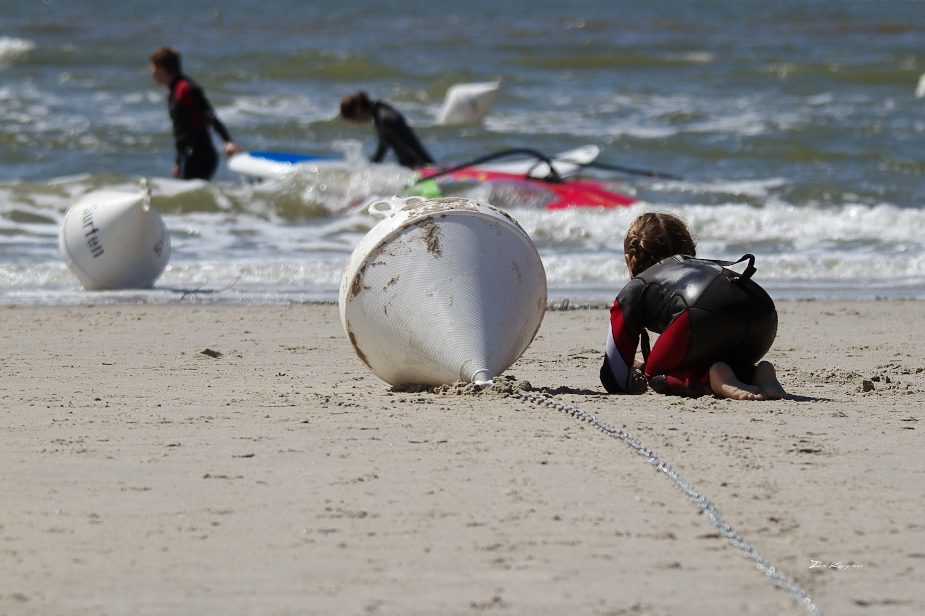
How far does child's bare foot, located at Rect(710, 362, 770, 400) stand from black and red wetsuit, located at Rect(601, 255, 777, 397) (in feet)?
0.11

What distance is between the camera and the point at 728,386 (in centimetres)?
364

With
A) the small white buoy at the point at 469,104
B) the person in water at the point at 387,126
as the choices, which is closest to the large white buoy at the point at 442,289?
the person in water at the point at 387,126

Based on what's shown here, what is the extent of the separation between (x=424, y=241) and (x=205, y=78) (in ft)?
51.9

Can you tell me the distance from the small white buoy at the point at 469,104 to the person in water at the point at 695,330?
11.1 metres

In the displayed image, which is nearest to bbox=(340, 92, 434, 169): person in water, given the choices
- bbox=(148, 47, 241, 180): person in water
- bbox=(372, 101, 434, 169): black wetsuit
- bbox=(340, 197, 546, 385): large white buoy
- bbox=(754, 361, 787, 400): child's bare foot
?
bbox=(372, 101, 434, 169): black wetsuit

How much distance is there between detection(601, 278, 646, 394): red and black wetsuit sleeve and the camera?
12.0 feet

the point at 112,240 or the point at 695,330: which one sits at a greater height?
the point at 695,330

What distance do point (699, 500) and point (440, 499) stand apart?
2.02ft

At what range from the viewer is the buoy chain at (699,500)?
2.14m

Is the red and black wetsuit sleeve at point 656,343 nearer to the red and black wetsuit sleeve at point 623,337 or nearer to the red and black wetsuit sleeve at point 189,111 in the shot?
the red and black wetsuit sleeve at point 623,337

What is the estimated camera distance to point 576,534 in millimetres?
2406

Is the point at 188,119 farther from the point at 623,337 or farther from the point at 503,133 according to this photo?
the point at 623,337

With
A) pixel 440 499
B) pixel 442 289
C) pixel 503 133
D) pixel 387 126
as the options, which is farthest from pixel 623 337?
pixel 503 133

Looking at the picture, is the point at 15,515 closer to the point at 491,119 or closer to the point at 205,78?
the point at 491,119
